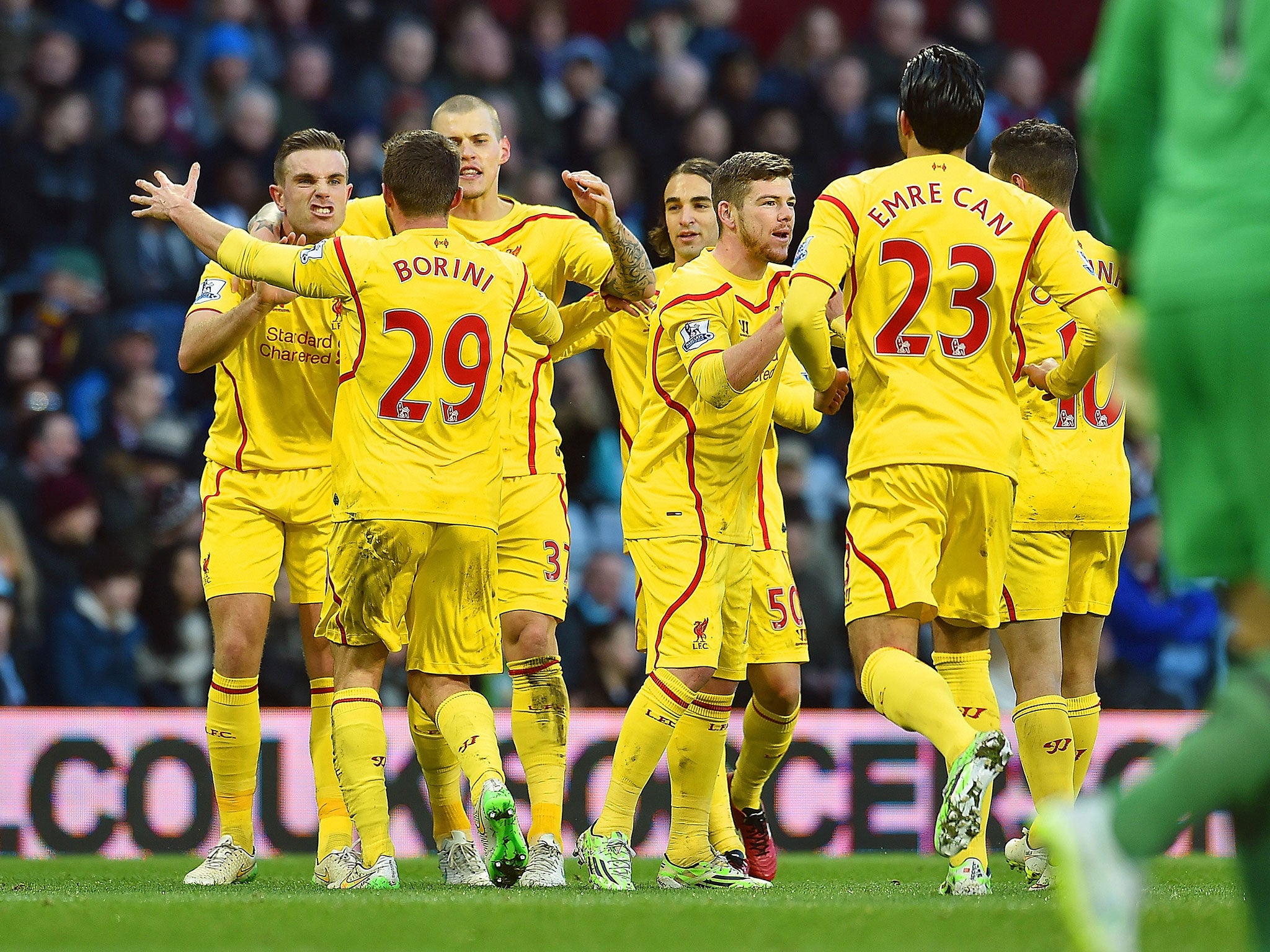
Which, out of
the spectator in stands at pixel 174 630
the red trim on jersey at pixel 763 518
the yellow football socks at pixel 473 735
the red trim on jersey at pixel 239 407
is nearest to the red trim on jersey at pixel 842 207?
the red trim on jersey at pixel 763 518

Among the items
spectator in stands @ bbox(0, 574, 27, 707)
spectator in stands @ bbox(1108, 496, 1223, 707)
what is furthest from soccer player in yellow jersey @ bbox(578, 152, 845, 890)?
spectator in stands @ bbox(1108, 496, 1223, 707)

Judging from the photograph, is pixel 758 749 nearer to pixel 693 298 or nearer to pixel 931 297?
pixel 693 298

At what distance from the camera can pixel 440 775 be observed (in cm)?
614

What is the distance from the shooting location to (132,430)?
1048 centimetres

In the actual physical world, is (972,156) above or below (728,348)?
above

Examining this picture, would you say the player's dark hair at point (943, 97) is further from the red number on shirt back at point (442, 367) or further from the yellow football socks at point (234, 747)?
the yellow football socks at point (234, 747)

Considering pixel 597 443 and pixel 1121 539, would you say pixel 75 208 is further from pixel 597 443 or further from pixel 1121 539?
pixel 1121 539

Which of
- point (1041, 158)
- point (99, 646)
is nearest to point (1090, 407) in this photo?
point (1041, 158)

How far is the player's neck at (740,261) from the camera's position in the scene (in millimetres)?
6098

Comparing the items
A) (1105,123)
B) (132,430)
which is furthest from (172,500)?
(1105,123)

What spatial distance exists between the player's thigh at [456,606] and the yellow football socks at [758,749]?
1387 mm

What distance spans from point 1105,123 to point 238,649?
3938mm

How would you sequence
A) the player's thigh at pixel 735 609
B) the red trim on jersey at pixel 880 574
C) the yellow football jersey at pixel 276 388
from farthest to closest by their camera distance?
the yellow football jersey at pixel 276 388
the player's thigh at pixel 735 609
the red trim on jersey at pixel 880 574

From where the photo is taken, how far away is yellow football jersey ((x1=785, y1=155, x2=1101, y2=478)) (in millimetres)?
4922
